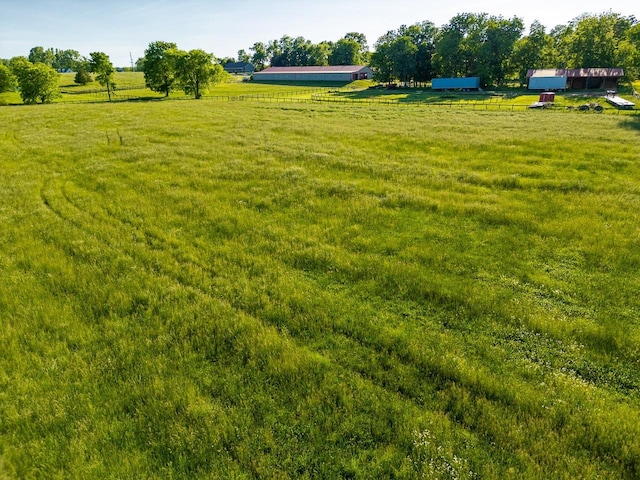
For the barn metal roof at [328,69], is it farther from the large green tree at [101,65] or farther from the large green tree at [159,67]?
the large green tree at [101,65]

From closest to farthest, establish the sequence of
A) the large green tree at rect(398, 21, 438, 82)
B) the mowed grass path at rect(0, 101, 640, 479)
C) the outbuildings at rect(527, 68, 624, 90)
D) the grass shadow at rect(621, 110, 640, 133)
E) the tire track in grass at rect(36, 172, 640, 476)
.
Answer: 1. the mowed grass path at rect(0, 101, 640, 479)
2. the tire track in grass at rect(36, 172, 640, 476)
3. the grass shadow at rect(621, 110, 640, 133)
4. the outbuildings at rect(527, 68, 624, 90)
5. the large green tree at rect(398, 21, 438, 82)

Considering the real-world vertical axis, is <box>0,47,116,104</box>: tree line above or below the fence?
above

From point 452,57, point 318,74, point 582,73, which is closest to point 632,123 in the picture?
point 582,73

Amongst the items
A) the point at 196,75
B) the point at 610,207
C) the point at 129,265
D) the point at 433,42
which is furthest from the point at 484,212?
the point at 433,42

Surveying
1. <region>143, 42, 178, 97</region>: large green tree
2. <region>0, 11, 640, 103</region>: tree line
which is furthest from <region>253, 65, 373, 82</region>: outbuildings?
<region>143, 42, 178, 97</region>: large green tree

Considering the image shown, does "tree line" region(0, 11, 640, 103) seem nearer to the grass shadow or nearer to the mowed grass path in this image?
the grass shadow

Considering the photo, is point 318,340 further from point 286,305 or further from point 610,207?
point 610,207

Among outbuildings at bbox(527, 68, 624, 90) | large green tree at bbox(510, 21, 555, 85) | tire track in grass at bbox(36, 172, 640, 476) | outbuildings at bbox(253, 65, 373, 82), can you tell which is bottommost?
tire track in grass at bbox(36, 172, 640, 476)

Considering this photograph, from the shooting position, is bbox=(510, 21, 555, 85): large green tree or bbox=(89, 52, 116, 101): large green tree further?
bbox=(510, 21, 555, 85): large green tree
